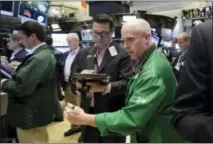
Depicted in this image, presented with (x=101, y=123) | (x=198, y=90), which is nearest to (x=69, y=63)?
(x=101, y=123)

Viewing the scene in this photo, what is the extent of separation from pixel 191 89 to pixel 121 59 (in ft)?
4.01

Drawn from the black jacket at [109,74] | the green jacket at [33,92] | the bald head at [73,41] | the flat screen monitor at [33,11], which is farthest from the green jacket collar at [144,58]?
the bald head at [73,41]

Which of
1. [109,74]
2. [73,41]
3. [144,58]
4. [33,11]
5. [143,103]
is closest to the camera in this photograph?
[143,103]

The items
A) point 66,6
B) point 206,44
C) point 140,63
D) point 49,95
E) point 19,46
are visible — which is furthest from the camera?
point 66,6

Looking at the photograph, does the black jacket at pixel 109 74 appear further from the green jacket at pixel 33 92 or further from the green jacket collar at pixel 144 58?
the green jacket collar at pixel 144 58

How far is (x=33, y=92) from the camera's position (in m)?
1.92

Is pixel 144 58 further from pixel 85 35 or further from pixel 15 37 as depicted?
pixel 85 35

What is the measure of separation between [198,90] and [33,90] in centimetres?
137

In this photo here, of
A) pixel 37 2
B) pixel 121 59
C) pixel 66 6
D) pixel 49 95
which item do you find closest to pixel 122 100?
pixel 121 59

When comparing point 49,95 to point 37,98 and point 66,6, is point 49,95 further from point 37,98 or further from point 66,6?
point 66,6

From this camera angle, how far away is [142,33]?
131 centimetres

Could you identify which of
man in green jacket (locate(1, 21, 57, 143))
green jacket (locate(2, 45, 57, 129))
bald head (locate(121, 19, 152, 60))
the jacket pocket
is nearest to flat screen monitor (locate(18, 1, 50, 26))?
man in green jacket (locate(1, 21, 57, 143))

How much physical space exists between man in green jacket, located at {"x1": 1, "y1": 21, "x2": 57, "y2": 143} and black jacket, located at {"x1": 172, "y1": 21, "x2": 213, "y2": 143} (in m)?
1.23

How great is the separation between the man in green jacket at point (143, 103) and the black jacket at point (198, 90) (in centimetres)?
39
